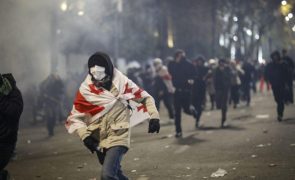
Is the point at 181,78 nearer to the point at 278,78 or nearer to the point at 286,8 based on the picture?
the point at 278,78

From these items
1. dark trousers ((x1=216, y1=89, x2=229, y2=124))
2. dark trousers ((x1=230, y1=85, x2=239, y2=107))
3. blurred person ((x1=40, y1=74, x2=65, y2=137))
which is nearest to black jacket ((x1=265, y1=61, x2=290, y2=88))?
dark trousers ((x1=216, y1=89, x2=229, y2=124))

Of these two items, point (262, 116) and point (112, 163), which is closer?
point (112, 163)

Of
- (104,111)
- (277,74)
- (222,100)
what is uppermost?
(277,74)

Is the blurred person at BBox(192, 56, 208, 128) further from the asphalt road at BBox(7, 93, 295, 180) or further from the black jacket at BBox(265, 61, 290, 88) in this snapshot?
the black jacket at BBox(265, 61, 290, 88)

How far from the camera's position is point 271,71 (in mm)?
13078

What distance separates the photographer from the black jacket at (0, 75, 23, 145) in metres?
5.00

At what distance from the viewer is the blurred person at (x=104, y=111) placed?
16.8 feet

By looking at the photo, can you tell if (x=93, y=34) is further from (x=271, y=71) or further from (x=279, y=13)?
(x=279, y=13)

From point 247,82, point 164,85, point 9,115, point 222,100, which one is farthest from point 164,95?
point 9,115

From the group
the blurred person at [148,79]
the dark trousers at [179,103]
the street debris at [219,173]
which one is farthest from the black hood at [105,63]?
the blurred person at [148,79]

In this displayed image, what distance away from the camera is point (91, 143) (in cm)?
509

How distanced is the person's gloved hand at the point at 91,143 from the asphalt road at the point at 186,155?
2347 millimetres

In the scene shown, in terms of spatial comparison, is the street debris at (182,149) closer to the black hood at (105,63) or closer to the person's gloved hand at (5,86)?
the black hood at (105,63)

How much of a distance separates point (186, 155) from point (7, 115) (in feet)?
15.1
